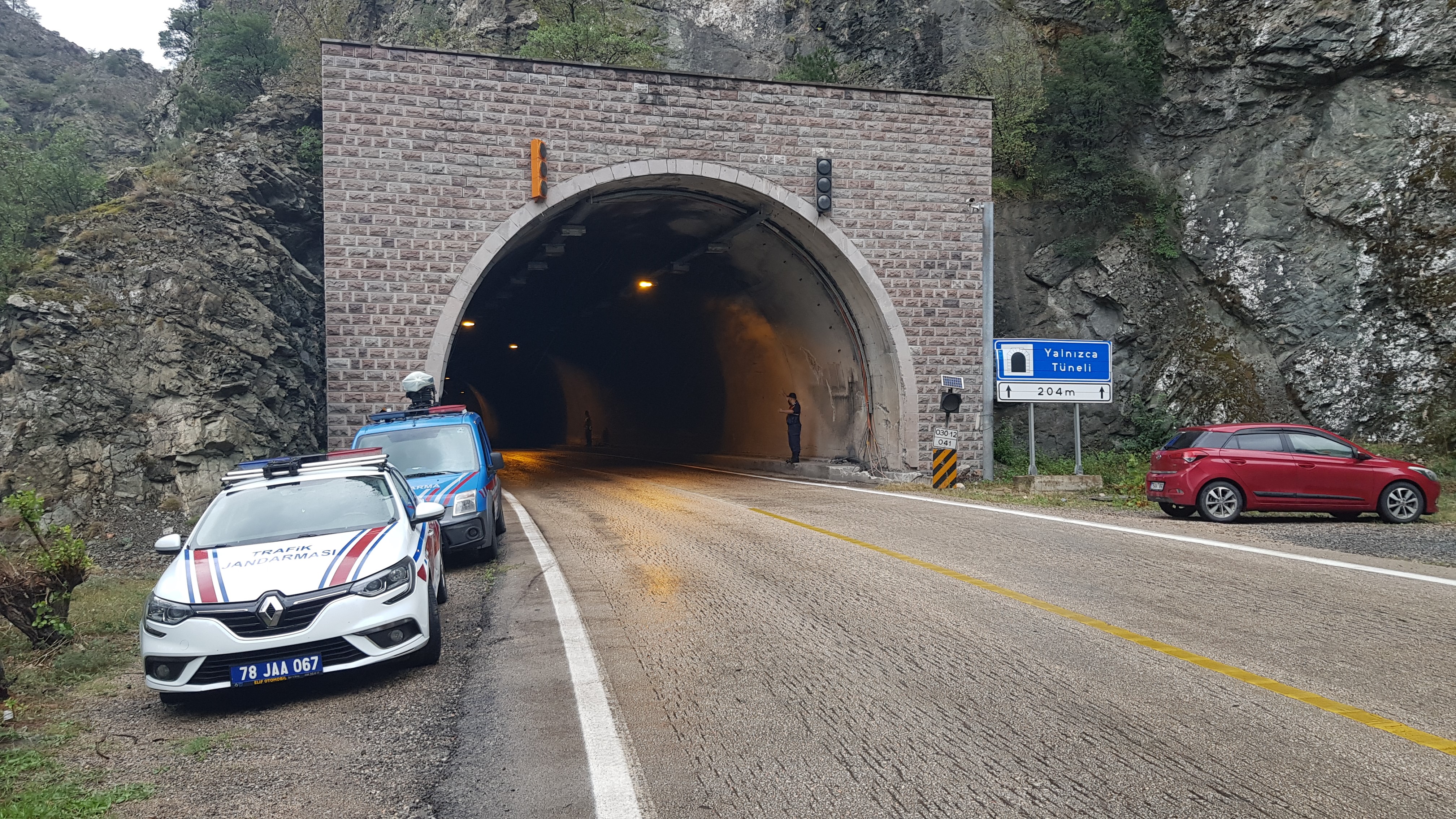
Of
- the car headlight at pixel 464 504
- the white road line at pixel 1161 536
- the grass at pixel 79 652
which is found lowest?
the grass at pixel 79 652

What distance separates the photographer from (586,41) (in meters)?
27.3

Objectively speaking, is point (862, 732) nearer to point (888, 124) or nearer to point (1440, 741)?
point (1440, 741)

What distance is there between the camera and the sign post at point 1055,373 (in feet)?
65.3

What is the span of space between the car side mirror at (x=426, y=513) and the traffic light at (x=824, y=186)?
13911 millimetres

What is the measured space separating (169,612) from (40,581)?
247cm

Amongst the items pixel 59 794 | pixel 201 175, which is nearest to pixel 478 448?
pixel 59 794

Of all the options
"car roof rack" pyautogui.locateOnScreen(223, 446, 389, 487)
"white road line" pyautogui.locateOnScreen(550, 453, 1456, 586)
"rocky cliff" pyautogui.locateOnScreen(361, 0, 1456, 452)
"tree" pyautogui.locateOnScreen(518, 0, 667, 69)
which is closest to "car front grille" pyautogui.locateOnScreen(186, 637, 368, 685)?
"car roof rack" pyautogui.locateOnScreen(223, 446, 389, 487)

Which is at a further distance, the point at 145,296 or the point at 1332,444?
the point at 145,296

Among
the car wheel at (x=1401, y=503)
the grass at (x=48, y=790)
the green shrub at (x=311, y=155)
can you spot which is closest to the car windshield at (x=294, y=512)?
the grass at (x=48, y=790)

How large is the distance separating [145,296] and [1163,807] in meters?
16.9

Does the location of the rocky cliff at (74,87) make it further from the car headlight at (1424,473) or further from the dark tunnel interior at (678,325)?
the car headlight at (1424,473)

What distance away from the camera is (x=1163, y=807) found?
11.9ft

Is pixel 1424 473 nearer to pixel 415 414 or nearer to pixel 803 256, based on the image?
pixel 803 256

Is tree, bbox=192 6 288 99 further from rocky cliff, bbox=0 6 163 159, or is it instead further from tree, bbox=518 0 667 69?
tree, bbox=518 0 667 69
